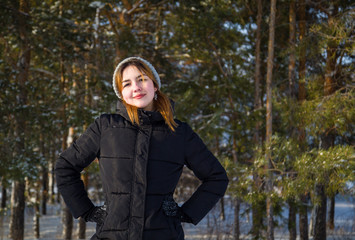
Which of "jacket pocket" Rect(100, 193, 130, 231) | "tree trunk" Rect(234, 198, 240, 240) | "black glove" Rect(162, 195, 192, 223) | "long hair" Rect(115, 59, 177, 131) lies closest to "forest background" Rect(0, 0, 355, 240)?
"tree trunk" Rect(234, 198, 240, 240)

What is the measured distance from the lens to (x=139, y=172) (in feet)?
6.78

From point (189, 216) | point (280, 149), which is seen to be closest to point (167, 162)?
point (189, 216)

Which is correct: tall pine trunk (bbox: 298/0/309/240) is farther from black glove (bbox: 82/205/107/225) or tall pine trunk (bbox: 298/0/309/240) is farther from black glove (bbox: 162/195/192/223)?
black glove (bbox: 82/205/107/225)

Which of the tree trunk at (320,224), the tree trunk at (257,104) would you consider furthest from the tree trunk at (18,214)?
the tree trunk at (320,224)

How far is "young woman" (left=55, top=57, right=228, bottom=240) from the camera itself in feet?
6.69

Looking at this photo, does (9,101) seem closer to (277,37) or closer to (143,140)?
(277,37)

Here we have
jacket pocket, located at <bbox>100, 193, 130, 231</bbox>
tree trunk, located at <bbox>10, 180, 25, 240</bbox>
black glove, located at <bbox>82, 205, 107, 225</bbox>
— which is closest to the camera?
jacket pocket, located at <bbox>100, 193, 130, 231</bbox>

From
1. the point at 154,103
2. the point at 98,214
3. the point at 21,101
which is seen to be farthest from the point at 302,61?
the point at 98,214

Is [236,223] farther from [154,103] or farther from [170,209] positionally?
[170,209]

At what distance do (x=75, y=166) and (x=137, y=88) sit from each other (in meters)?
0.60

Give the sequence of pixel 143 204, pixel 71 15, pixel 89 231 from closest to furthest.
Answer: pixel 143 204 → pixel 71 15 → pixel 89 231

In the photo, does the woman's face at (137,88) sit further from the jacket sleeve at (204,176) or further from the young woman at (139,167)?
the jacket sleeve at (204,176)

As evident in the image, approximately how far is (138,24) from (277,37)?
5690mm

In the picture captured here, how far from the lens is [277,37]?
11.2m
